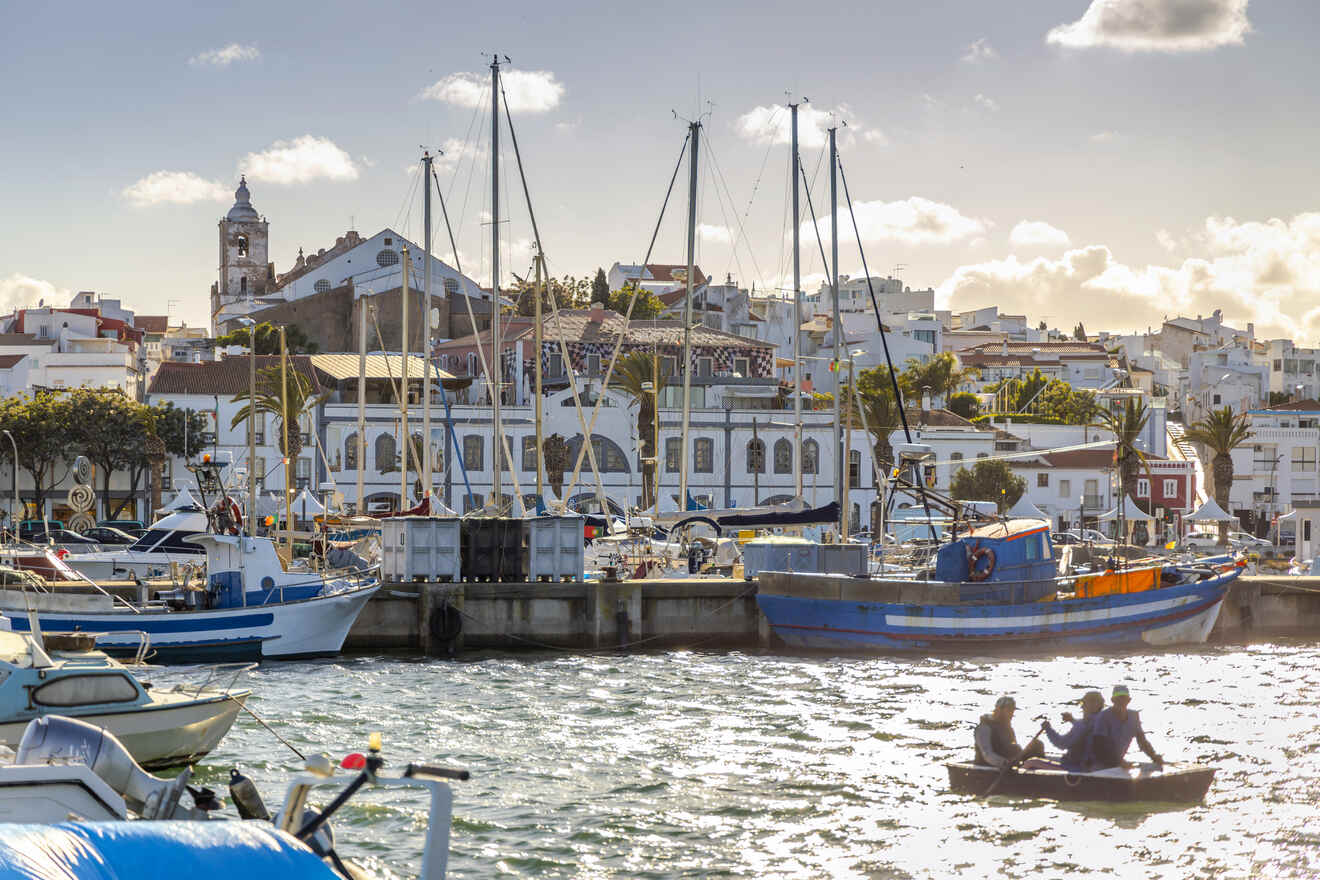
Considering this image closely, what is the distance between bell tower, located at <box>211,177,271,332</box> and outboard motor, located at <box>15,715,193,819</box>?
12507 cm

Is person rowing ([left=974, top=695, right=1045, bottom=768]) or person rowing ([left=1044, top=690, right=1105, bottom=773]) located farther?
person rowing ([left=974, top=695, right=1045, bottom=768])

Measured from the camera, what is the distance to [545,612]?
124ft

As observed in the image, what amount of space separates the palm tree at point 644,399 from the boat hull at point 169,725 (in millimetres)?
44859

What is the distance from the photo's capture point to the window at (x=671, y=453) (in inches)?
2835

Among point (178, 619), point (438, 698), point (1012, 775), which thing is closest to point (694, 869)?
point (1012, 775)

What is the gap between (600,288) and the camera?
409ft

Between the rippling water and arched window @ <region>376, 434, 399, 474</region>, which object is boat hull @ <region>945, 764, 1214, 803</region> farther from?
arched window @ <region>376, 434, 399, 474</region>

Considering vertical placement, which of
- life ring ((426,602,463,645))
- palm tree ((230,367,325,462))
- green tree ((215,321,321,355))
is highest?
green tree ((215,321,321,355))

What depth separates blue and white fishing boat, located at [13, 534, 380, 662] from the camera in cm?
3391

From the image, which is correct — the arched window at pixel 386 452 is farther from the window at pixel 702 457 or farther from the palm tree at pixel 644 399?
the window at pixel 702 457

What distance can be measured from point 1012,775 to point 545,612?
18967mm

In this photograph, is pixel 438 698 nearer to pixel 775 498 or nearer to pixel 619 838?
pixel 619 838

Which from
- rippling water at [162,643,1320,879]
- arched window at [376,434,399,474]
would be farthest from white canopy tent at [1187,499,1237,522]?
arched window at [376,434,399,474]

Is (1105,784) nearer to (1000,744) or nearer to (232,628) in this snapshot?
(1000,744)
